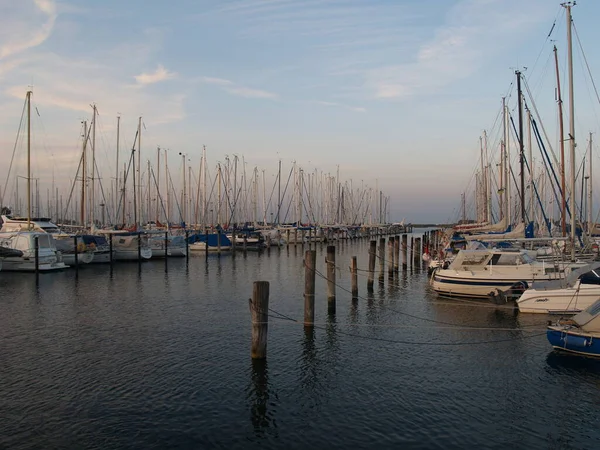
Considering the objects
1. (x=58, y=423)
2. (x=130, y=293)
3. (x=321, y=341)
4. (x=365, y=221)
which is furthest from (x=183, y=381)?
(x=365, y=221)

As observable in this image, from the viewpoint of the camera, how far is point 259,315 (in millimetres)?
14258

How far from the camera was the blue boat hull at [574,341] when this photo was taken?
14.8 metres

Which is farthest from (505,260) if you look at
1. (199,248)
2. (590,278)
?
(199,248)

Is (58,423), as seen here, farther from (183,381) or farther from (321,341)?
(321,341)

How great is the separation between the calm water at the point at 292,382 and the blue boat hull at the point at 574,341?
14.3 inches

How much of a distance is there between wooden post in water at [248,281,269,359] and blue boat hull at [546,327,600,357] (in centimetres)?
935

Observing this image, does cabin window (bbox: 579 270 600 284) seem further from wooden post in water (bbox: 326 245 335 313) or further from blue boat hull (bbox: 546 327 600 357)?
wooden post in water (bbox: 326 245 335 313)

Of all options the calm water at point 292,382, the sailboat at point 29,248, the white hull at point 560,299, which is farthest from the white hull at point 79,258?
the white hull at point 560,299

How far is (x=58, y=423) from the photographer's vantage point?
1112 centimetres

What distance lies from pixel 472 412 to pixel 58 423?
9.85 metres

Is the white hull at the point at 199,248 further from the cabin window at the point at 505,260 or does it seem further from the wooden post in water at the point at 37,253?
the cabin window at the point at 505,260

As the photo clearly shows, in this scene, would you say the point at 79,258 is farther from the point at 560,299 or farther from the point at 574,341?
the point at 574,341

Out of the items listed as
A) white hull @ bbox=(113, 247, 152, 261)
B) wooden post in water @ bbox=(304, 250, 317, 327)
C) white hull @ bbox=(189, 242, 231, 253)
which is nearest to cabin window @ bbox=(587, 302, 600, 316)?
wooden post in water @ bbox=(304, 250, 317, 327)

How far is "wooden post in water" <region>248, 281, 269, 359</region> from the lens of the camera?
14219 millimetres
